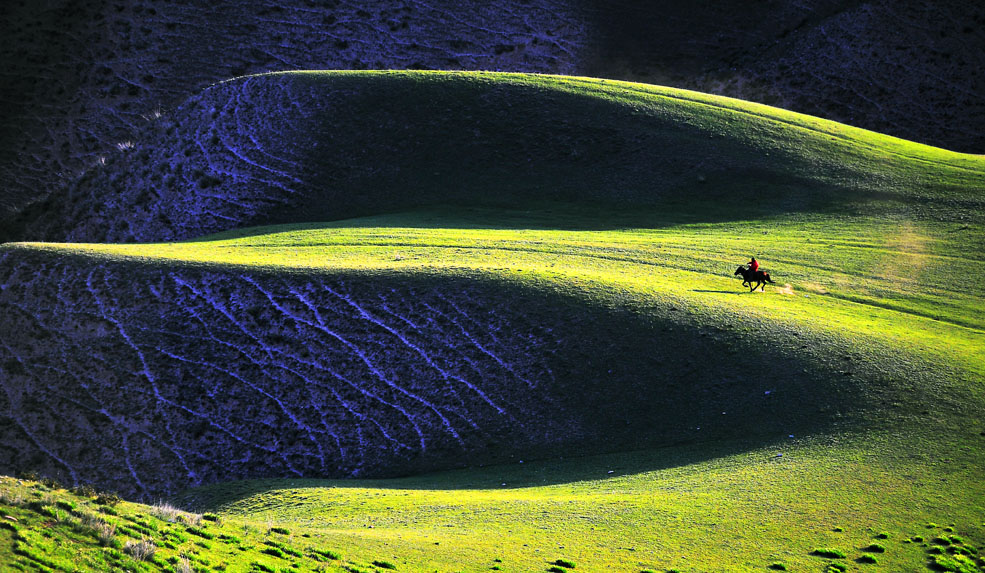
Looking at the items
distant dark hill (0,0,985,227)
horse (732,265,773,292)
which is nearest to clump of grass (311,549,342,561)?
horse (732,265,773,292)

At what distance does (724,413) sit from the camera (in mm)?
24109

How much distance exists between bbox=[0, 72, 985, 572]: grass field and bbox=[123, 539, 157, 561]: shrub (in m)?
0.21

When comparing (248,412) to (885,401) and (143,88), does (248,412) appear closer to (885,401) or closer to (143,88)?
(885,401)

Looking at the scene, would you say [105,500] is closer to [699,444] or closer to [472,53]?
[699,444]

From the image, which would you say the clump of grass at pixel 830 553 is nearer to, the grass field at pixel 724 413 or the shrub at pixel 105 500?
the grass field at pixel 724 413

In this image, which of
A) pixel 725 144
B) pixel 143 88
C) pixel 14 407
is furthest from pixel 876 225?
pixel 143 88

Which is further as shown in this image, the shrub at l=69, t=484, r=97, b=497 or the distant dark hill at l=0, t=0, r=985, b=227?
the distant dark hill at l=0, t=0, r=985, b=227

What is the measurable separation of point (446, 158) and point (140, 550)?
118ft

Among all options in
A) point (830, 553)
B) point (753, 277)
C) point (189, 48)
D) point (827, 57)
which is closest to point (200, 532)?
point (830, 553)

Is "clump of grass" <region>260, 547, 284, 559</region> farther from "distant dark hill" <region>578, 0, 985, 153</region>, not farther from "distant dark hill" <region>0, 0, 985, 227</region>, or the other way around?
"distant dark hill" <region>578, 0, 985, 153</region>

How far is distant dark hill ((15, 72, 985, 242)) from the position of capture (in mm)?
44250

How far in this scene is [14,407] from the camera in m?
27.3

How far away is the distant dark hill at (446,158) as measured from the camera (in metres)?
44.2

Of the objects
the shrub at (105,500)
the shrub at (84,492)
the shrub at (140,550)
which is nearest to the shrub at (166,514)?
the shrub at (105,500)
